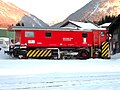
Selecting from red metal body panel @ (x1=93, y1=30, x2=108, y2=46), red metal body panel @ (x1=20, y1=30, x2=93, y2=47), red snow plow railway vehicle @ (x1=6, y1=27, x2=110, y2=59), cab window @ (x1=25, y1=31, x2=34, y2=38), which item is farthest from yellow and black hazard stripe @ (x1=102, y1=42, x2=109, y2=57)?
cab window @ (x1=25, y1=31, x2=34, y2=38)

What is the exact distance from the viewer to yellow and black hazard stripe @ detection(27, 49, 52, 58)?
29.8m

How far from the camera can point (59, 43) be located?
102 ft

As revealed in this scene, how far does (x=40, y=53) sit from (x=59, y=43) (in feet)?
7.09

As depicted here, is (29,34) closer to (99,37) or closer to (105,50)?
(99,37)

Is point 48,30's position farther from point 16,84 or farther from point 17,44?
point 16,84

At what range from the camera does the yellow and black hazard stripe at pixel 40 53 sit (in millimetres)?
29844

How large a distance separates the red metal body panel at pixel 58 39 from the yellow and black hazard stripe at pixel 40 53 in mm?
692

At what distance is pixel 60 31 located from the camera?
31.3 meters

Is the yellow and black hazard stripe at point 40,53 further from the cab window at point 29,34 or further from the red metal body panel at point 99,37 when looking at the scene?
the red metal body panel at point 99,37

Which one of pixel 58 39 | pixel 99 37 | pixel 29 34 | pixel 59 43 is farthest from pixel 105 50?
pixel 29 34

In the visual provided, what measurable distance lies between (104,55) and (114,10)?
513ft

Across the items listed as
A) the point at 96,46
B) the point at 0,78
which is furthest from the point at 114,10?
the point at 0,78

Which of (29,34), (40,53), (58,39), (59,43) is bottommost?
(40,53)

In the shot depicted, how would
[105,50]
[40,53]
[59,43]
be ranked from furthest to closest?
1. [105,50]
2. [59,43]
3. [40,53]
